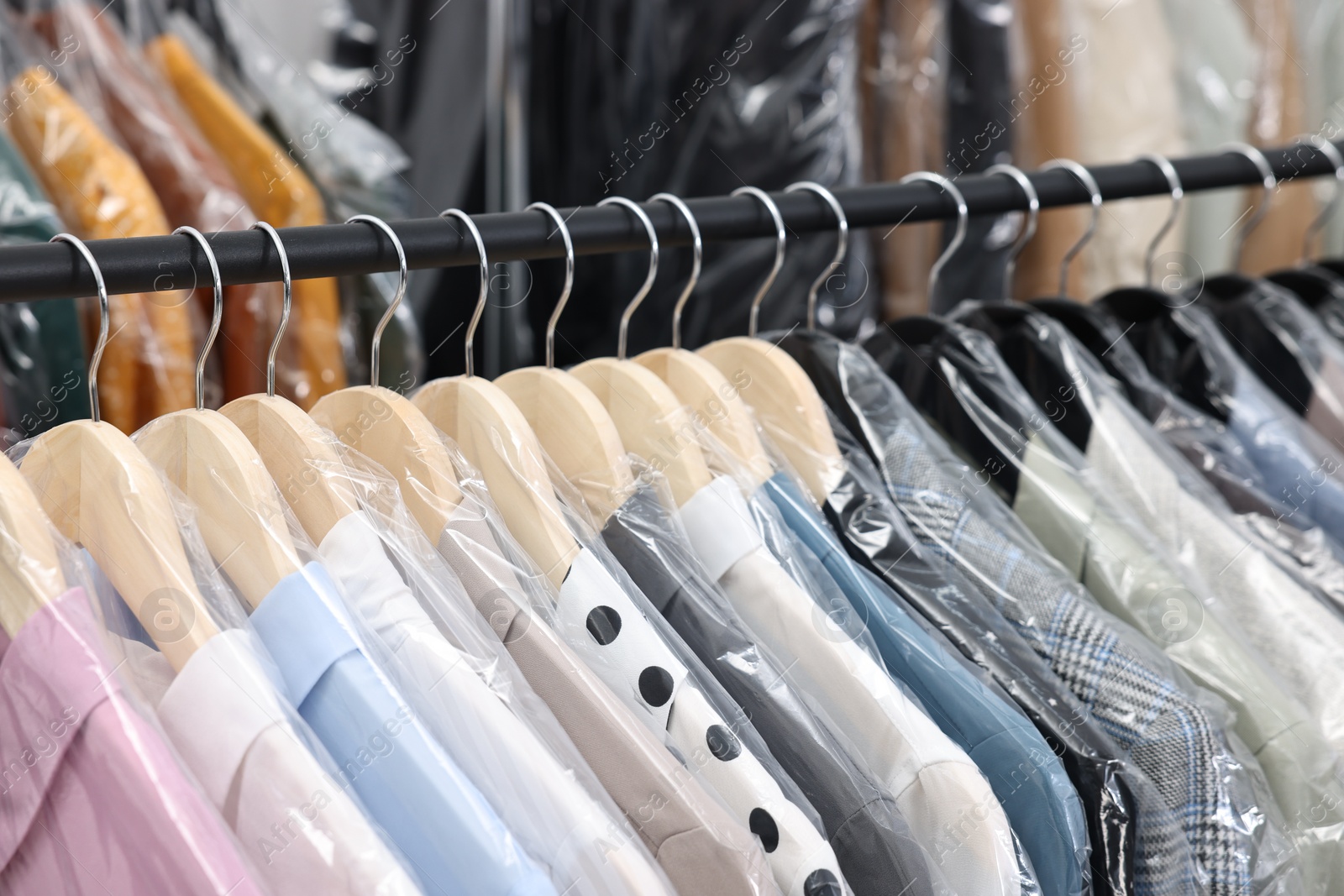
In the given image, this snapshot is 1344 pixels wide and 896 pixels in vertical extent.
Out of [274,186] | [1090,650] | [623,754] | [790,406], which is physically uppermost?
[274,186]

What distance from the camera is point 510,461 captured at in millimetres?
604

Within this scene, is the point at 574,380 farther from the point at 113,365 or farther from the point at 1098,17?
the point at 1098,17

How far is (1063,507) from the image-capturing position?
2.32 feet

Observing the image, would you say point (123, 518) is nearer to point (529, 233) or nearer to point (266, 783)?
point (266, 783)

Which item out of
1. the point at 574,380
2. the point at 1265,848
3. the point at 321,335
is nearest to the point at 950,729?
the point at 1265,848

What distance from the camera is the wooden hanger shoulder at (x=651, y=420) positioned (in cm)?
65

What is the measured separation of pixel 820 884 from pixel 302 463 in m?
0.30

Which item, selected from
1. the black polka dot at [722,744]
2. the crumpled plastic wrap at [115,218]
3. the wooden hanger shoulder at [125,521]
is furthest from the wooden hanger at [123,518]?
the crumpled plastic wrap at [115,218]

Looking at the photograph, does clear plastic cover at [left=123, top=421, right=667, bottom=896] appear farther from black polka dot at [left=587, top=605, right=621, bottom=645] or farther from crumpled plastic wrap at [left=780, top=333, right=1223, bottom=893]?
crumpled plastic wrap at [left=780, top=333, right=1223, bottom=893]

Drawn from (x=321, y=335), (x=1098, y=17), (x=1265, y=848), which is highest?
(x=321, y=335)

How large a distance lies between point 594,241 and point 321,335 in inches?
19.6

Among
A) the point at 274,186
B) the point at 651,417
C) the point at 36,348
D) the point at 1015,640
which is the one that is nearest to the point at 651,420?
the point at 651,417

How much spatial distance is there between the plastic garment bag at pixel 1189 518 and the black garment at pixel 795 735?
253mm

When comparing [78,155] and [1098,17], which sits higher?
[78,155]
